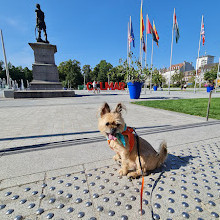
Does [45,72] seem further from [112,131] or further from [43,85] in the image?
[112,131]

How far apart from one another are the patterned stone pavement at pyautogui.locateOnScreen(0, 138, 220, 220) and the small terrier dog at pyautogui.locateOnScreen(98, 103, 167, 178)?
222 millimetres

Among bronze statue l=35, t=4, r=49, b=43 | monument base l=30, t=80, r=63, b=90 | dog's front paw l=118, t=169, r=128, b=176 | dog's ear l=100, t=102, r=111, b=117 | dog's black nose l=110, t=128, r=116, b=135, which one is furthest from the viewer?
bronze statue l=35, t=4, r=49, b=43

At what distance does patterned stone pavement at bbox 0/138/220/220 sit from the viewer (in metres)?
1.67

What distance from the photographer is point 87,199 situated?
74.2 inches

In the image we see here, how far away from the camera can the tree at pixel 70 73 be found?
68.1m

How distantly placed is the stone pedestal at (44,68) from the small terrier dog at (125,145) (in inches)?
739

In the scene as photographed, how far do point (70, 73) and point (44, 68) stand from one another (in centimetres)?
5343

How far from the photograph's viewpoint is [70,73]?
225 feet

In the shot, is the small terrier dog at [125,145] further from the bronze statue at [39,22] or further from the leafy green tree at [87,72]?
the leafy green tree at [87,72]

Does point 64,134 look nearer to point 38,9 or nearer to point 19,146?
point 19,146

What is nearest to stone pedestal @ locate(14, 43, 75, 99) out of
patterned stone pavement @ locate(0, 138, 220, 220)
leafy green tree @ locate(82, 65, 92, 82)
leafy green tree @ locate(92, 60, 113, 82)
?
patterned stone pavement @ locate(0, 138, 220, 220)

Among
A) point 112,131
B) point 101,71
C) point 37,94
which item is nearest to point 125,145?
point 112,131

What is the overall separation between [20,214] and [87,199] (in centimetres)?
86

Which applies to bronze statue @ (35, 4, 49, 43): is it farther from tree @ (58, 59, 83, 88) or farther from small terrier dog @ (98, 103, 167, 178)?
tree @ (58, 59, 83, 88)
